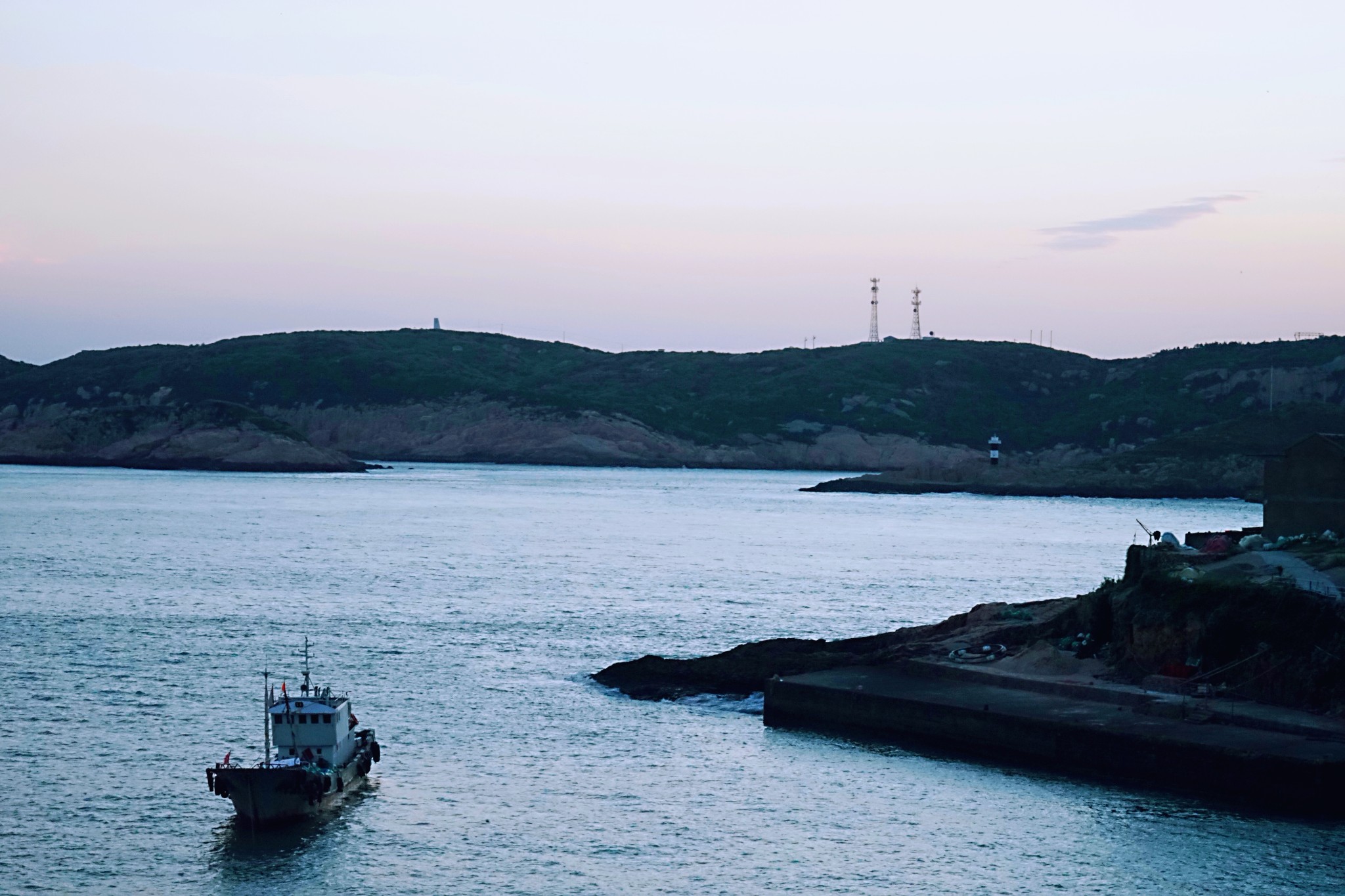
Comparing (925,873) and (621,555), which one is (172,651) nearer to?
(925,873)

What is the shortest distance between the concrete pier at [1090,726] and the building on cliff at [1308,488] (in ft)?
41.7

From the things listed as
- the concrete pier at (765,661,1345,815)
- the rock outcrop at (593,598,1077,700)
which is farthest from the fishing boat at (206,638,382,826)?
the rock outcrop at (593,598,1077,700)

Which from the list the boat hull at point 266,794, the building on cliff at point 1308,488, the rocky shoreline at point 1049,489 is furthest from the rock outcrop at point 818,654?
the rocky shoreline at point 1049,489

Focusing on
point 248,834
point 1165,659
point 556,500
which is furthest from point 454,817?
point 556,500

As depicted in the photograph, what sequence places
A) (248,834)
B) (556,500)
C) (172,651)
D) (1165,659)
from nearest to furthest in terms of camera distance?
(248,834) < (1165,659) < (172,651) < (556,500)

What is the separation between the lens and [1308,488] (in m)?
43.6

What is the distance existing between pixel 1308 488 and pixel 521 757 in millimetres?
24950

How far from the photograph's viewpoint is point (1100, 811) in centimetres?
2880

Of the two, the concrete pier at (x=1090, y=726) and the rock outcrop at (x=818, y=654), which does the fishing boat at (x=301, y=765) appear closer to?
the concrete pier at (x=1090, y=726)

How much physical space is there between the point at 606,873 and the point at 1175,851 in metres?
10.2

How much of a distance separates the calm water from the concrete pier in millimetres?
621

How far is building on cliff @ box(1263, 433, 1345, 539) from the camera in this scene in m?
42.7

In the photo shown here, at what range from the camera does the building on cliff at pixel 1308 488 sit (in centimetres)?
4272

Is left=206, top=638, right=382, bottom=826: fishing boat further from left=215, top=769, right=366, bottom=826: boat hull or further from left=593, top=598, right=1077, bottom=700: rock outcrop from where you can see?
left=593, top=598, right=1077, bottom=700: rock outcrop
